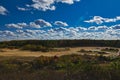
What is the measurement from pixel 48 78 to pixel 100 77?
1509mm

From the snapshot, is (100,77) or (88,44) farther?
(88,44)

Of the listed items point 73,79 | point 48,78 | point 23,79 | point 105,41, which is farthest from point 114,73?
point 105,41

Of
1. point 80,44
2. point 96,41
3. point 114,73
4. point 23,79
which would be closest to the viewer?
point 23,79

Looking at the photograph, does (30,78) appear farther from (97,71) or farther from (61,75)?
(97,71)

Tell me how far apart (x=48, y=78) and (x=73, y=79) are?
0.72m

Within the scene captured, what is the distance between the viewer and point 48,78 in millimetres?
8664

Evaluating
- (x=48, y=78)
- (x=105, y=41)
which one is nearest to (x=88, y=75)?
(x=48, y=78)

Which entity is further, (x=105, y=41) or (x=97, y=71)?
(x=105, y=41)

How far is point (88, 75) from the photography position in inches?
356

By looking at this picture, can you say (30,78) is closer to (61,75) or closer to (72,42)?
(61,75)

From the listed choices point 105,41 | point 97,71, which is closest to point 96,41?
point 105,41

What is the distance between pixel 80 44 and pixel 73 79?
118069 millimetres

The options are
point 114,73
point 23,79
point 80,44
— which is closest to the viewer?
point 23,79

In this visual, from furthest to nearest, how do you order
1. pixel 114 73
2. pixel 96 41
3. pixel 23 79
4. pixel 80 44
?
pixel 96 41, pixel 80 44, pixel 114 73, pixel 23 79
